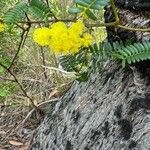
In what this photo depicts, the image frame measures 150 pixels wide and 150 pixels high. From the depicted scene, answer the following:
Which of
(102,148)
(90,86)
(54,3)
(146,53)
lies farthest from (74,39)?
(54,3)

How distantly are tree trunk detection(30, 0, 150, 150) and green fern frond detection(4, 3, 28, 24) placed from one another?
1.36 feet

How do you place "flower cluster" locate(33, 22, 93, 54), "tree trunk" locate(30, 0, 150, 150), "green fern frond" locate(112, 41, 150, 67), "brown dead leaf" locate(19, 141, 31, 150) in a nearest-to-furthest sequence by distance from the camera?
"flower cluster" locate(33, 22, 93, 54) < "green fern frond" locate(112, 41, 150, 67) < "tree trunk" locate(30, 0, 150, 150) < "brown dead leaf" locate(19, 141, 31, 150)

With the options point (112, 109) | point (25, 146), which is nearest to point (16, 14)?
point (112, 109)

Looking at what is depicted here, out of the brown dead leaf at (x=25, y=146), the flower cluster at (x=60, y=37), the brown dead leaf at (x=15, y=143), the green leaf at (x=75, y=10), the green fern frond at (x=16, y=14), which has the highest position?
the green fern frond at (x=16, y=14)

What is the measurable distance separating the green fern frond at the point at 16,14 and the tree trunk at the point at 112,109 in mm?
414

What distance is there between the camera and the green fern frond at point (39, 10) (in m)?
1.54

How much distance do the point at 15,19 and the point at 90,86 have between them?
23.8 inches

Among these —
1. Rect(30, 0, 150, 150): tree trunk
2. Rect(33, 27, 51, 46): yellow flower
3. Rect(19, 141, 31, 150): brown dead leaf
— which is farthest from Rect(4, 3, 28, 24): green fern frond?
Rect(19, 141, 31, 150): brown dead leaf

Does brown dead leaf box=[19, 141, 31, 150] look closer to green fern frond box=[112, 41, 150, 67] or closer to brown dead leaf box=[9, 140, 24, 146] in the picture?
brown dead leaf box=[9, 140, 24, 146]

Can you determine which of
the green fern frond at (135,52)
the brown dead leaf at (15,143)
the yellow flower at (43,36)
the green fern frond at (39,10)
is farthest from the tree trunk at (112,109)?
the brown dead leaf at (15,143)

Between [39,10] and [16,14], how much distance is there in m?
0.08

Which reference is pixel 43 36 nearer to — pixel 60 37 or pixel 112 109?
pixel 60 37

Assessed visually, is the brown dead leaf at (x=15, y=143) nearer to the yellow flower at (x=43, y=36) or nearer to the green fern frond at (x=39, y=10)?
the green fern frond at (x=39, y=10)

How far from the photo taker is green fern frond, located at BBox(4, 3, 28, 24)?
1.52 metres
